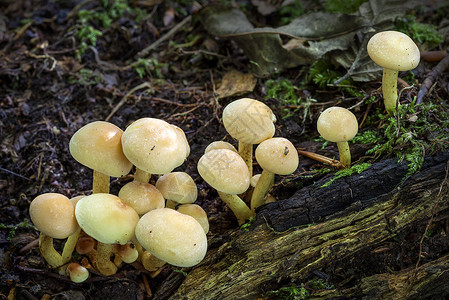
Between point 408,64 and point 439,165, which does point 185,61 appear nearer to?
point 408,64

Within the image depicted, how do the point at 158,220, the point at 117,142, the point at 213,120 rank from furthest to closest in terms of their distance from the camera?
the point at 213,120 → the point at 117,142 → the point at 158,220

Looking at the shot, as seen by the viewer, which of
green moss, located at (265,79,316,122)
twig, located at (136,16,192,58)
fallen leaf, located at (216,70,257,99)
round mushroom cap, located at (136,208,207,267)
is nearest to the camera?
round mushroom cap, located at (136,208,207,267)

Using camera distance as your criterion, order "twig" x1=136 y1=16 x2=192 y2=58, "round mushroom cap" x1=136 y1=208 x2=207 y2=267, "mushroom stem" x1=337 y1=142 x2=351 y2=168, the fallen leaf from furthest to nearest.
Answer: "twig" x1=136 y1=16 x2=192 y2=58
the fallen leaf
"mushroom stem" x1=337 y1=142 x2=351 y2=168
"round mushroom cap" x1=136 y1=208 x2=207 y2=267

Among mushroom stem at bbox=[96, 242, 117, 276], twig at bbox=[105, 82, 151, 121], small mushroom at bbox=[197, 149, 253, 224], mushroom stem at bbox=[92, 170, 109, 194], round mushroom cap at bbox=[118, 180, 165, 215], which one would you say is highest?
small mushroom at bbox=[197, 149, 253, 224]

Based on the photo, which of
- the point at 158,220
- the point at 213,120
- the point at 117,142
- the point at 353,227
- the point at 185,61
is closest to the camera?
the point at 158,220

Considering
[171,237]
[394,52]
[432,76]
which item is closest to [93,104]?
[171,237]

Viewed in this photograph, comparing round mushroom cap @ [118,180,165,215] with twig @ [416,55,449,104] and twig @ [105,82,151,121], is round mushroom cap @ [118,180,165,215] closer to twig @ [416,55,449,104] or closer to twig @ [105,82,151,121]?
twig @ [105,82,151,121]

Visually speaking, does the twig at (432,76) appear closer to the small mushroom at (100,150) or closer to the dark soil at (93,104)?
the dark soil at (93,104)

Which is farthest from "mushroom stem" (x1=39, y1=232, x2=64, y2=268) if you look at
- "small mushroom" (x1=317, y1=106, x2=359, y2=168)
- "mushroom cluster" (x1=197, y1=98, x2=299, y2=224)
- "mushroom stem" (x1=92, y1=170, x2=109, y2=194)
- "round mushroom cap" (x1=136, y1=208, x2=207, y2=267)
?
"small mushroom" (x1=317, y1=106, x2=359, y2=168)

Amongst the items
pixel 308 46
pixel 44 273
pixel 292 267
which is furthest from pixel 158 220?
pixel 308 46
